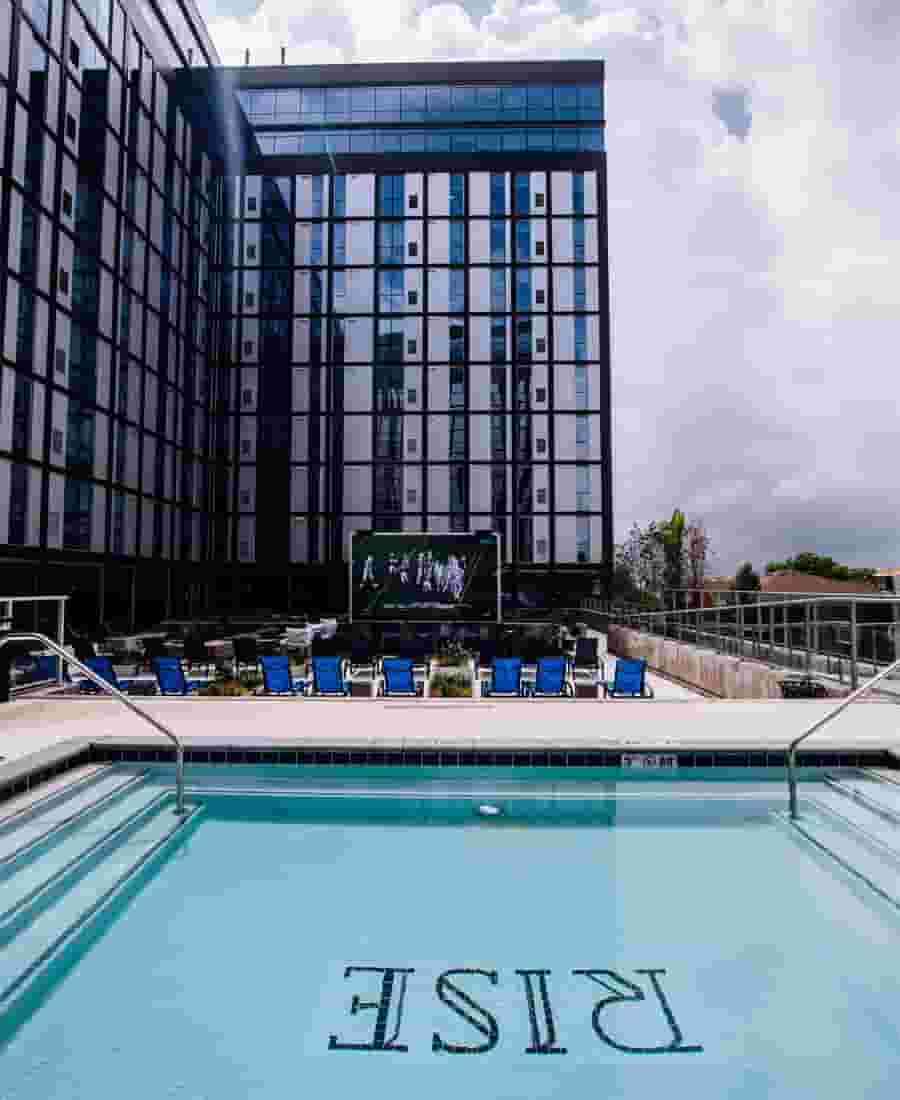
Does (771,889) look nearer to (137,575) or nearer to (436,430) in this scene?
(137,575)

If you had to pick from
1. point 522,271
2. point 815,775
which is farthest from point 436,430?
point 815,775

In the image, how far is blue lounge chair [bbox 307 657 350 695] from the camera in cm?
1034

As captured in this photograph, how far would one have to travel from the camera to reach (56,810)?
196 inches

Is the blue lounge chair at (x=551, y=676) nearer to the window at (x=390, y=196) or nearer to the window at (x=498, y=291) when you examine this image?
the window at (x=498, y=291)

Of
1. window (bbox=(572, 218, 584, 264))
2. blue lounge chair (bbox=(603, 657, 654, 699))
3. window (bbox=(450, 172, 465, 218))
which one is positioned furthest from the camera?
window (bbox=(450, 172, 465, 218))

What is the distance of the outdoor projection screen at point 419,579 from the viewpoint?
2120 cm

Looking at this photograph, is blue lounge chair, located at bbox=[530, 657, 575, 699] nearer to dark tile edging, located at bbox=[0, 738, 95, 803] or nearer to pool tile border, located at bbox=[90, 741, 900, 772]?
pool tile border, located at bbox=[90, 741, 900, 772]

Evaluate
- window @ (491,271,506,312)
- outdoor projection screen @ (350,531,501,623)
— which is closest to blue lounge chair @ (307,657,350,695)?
outdoor projection screen @ (350,531,501,623)

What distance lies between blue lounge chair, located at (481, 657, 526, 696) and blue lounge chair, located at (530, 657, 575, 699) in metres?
0.29

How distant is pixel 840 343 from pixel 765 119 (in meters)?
15.0

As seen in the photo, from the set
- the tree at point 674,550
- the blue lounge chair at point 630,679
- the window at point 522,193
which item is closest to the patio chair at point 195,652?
the blue lounge chair at point 630,679

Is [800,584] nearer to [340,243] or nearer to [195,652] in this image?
[340,243]

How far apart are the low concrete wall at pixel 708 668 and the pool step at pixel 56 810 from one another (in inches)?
311

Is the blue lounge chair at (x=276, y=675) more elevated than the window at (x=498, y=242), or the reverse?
the window at (x=498, y=242)
